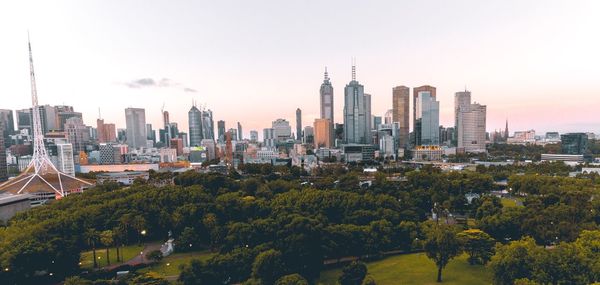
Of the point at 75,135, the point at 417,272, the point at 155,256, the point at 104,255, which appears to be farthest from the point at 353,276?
the point at 75,135

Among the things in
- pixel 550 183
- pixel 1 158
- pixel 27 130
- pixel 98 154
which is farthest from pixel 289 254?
pixel 27 130

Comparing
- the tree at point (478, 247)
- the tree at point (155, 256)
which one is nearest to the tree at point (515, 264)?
the tree at point (478, 247)

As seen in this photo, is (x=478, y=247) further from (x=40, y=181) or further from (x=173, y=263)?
(x=40, y=181)

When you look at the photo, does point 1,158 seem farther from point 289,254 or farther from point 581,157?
point 581,157

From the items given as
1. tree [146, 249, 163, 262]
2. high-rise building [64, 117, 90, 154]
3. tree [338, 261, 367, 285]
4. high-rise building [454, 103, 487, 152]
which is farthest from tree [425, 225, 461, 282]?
high-rise building [64, 117, 90, 154]

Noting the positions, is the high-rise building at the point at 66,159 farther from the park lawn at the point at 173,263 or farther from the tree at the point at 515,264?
the tree at the point at 515,264

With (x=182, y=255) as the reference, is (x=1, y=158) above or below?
above
